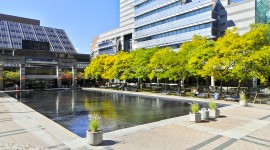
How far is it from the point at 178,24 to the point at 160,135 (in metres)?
56.7

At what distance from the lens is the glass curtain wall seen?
58.9 meters

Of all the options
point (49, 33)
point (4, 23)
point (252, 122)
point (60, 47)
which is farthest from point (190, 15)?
point (4, 23)

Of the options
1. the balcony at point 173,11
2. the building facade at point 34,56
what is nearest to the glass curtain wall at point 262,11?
the balcony at point 173,11

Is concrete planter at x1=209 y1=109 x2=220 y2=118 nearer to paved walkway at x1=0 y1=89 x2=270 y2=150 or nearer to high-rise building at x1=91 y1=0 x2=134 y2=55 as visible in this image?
paved walkway at x1=0 y1=89 x2=270 y2=150

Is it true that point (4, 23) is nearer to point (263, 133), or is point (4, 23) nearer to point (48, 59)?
point (48, 59)

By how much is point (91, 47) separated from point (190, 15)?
12446cm

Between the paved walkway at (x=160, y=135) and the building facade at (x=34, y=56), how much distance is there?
4517 centimetres

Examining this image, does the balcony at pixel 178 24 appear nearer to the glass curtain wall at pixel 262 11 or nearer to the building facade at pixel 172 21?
the building facade at pixel 172 21

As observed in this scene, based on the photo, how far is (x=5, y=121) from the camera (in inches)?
667

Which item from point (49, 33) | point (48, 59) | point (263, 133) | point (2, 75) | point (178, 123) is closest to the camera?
point (263, 133)

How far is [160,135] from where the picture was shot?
43.2ft

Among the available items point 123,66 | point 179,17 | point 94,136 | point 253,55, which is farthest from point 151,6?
point 94,136

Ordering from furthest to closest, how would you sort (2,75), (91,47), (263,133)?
(91,47) < (2,75) < (263,133)

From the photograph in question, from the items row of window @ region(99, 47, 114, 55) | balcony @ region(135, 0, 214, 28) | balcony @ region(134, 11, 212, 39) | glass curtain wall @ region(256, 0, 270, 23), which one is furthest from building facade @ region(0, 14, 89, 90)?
glass curtain wall @ region(256, 0, 270, 23)
